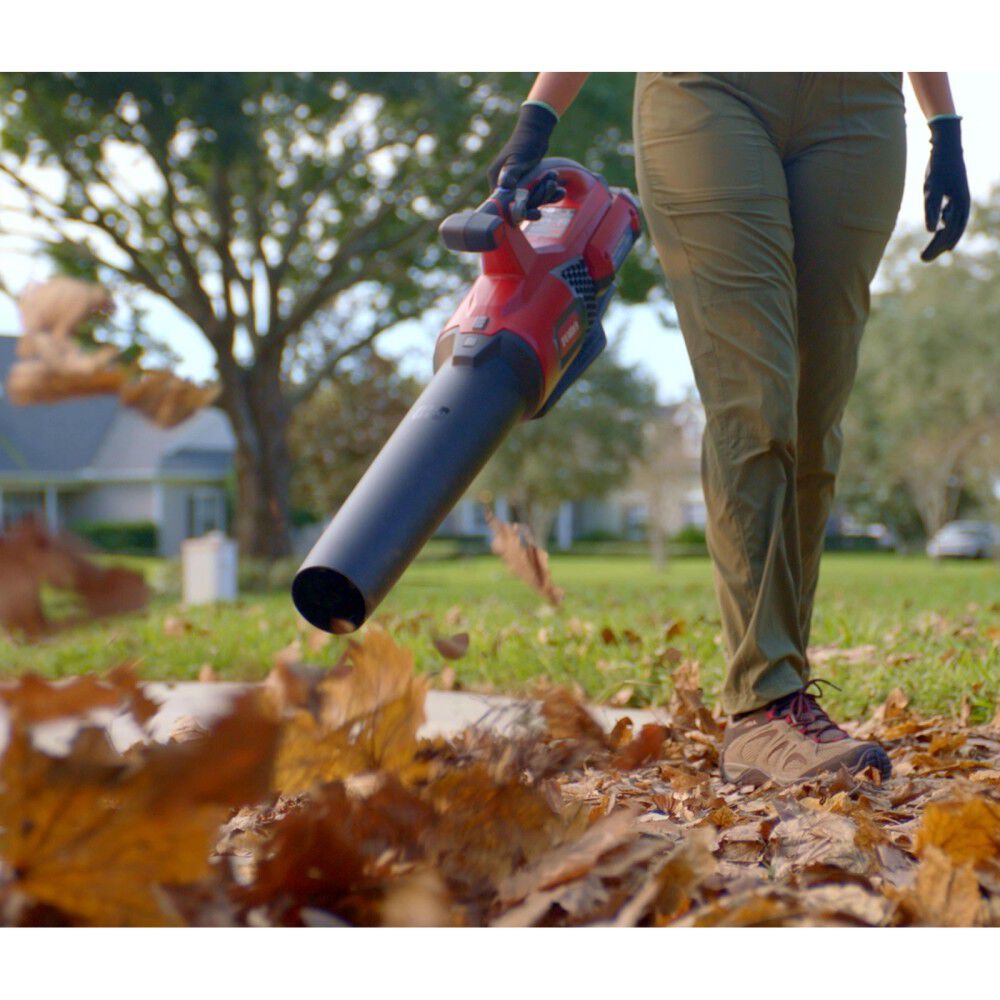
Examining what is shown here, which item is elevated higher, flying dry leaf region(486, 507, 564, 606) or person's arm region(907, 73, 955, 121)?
person's arm region(907, 73, 955, 121)

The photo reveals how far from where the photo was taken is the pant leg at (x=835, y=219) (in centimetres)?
244

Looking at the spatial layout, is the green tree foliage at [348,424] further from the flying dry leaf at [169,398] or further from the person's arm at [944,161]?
the flying dry leaf at [169,398]

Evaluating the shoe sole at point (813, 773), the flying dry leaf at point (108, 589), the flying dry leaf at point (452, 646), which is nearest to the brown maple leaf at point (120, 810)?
the flying dry leaf at point (108, 589)

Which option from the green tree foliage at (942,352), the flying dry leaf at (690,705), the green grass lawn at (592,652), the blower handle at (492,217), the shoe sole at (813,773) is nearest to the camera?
the blower handle at (492,217)

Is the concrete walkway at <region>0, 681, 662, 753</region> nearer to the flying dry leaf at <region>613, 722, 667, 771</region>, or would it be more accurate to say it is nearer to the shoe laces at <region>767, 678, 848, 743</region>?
the flying dry leaf at <region>613, 722, 667, 771</region>

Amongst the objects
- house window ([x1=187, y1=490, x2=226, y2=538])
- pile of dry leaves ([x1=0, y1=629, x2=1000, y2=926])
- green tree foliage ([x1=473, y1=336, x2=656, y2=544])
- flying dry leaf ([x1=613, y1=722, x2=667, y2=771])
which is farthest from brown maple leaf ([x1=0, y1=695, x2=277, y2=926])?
green tree foliage ([x1=473, y1=336, x2=656, y2=544])

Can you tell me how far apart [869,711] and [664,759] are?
969 millimetres

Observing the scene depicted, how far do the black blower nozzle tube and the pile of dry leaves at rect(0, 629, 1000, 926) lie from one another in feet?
0.85

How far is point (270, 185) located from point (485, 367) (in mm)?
13786

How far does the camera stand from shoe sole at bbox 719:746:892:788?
2.08 meters

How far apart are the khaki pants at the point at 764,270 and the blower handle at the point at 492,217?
0.33m

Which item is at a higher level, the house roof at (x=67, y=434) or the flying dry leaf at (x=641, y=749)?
the house roof at (x=67, y=434)

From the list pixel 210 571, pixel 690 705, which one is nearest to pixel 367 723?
pixel 690 705
